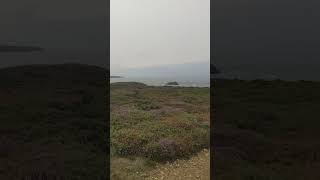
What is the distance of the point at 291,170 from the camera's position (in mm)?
20281

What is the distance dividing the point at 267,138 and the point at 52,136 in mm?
15662

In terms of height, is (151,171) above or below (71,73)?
below

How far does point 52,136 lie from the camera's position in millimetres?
29469

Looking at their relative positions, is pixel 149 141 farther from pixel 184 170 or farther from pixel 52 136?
pixel 52 136

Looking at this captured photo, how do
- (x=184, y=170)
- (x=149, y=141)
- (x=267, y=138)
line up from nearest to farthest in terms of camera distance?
(x=184, y=170)
(x=149, y=141)
(x=267, y=138)

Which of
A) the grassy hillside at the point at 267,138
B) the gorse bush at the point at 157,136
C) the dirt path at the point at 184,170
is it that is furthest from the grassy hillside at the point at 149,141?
the grassy hillside at the point at 267,138

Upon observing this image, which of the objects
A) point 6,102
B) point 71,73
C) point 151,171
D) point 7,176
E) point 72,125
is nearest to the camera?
point 7,176

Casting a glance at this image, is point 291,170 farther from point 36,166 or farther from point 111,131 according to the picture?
point 111,131

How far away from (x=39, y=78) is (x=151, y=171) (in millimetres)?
59395

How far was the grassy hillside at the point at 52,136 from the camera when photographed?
19.8 meters

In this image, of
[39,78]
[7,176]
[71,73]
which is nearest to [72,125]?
[7,176]

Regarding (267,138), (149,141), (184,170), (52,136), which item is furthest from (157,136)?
(267,138)

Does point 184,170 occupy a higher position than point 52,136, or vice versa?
point 52,136

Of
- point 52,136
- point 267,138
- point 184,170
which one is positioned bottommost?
point 184,170
